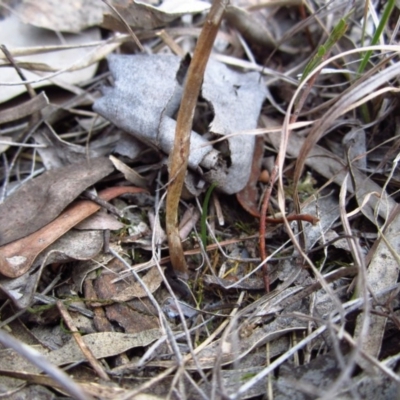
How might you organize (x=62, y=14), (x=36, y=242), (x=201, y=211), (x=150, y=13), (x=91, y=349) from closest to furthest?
(x=91, y=349) → (x=36, y=242) → (x=201, y=211) → (x=150, y=13) → (x=62, y=14)

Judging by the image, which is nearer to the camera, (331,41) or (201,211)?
(331,41)

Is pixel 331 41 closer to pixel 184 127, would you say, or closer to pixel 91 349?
pixel 184 127

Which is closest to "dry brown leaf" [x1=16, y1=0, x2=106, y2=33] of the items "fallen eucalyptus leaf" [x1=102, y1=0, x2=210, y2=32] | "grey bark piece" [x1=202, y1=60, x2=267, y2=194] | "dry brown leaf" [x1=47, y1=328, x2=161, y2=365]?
"fallen eucalyptus leaf" [x1=102, y1=0, x2=210, y2=32]

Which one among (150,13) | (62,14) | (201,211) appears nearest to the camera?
(201,211)

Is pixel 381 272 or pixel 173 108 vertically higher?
pixel 173 108

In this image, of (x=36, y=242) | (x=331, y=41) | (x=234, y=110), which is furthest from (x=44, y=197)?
(x=331, y=41)

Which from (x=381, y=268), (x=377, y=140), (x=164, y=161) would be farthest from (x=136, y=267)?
(x=377, y=140)

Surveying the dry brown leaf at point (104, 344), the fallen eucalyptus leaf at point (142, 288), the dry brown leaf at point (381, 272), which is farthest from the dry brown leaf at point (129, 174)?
the dry brown leaf at point (381, 272)

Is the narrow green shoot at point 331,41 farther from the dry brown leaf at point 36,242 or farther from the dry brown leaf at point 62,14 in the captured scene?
the dry brown leaf at point 62,14

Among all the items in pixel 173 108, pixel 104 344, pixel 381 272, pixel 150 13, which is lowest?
pixel 381 272
